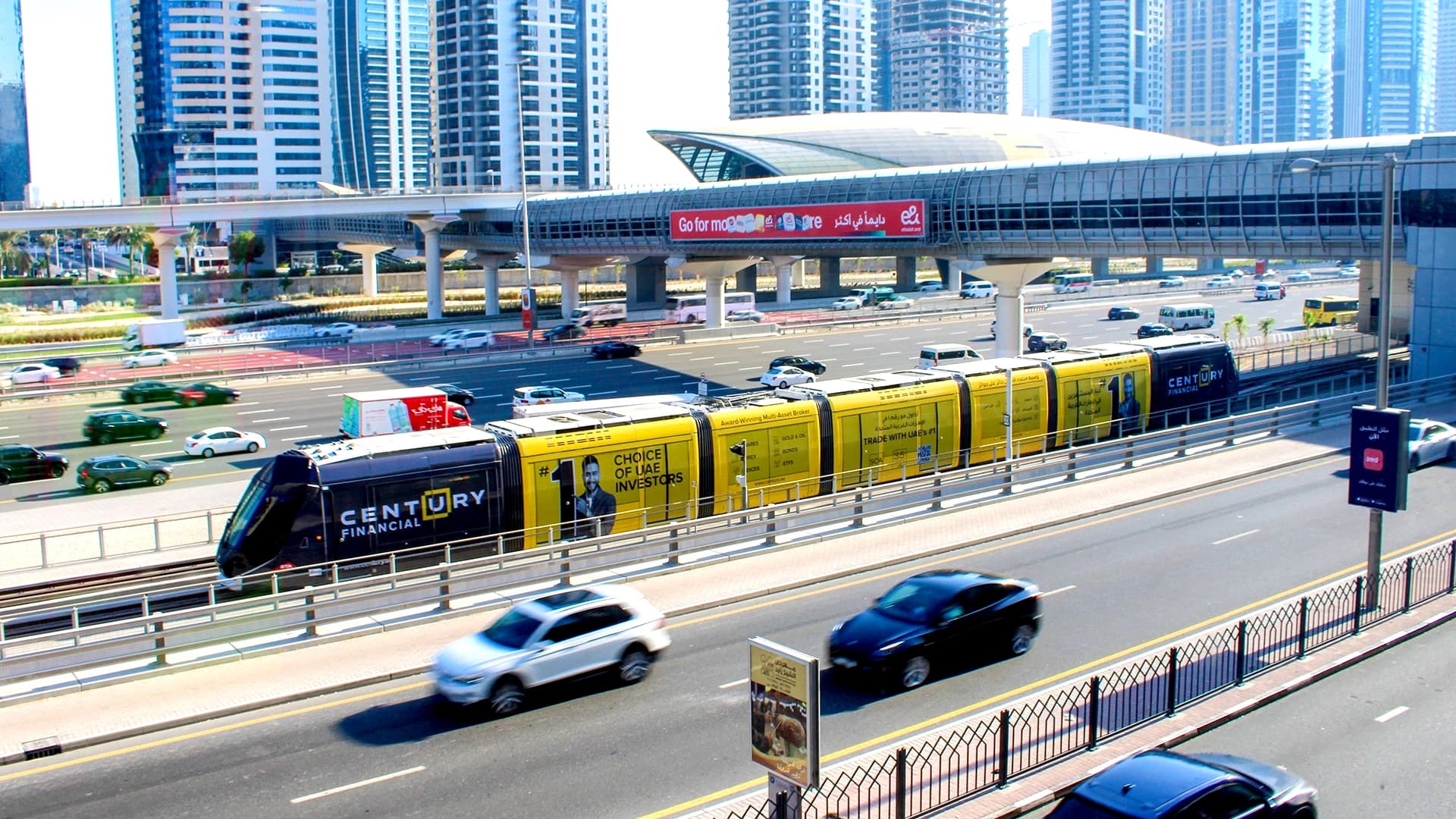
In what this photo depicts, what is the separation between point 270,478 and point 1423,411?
1400 inches

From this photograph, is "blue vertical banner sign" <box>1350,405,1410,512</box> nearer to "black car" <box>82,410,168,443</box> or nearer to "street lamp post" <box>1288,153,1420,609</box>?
"street lamp post" <box>1288,153,1420,609</box>

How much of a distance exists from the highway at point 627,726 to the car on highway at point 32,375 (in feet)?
164

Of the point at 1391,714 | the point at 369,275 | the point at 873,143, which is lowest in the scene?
the point at 1391,714

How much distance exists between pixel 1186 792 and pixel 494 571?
13290mm

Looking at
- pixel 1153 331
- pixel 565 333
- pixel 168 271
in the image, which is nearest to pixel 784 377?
pixel 1153 331

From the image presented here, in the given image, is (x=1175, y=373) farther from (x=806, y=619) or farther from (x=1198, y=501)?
(x=806, y=619)

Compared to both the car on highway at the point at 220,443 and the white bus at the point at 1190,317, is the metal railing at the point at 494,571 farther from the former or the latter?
the white bus at the point at 1190,317

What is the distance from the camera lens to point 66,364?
2618 inches

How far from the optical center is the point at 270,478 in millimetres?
22969

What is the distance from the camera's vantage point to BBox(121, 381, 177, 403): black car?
55000 mm

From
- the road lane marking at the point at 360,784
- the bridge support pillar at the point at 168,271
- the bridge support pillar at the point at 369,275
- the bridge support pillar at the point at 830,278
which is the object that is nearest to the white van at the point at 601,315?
the bridge support pillar at the point at 168,271

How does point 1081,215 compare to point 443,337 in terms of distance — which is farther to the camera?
point 443,337

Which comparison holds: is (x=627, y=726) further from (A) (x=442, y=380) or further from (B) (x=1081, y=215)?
→ (A) (x=442, y=380)

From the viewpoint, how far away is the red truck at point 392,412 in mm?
41406
